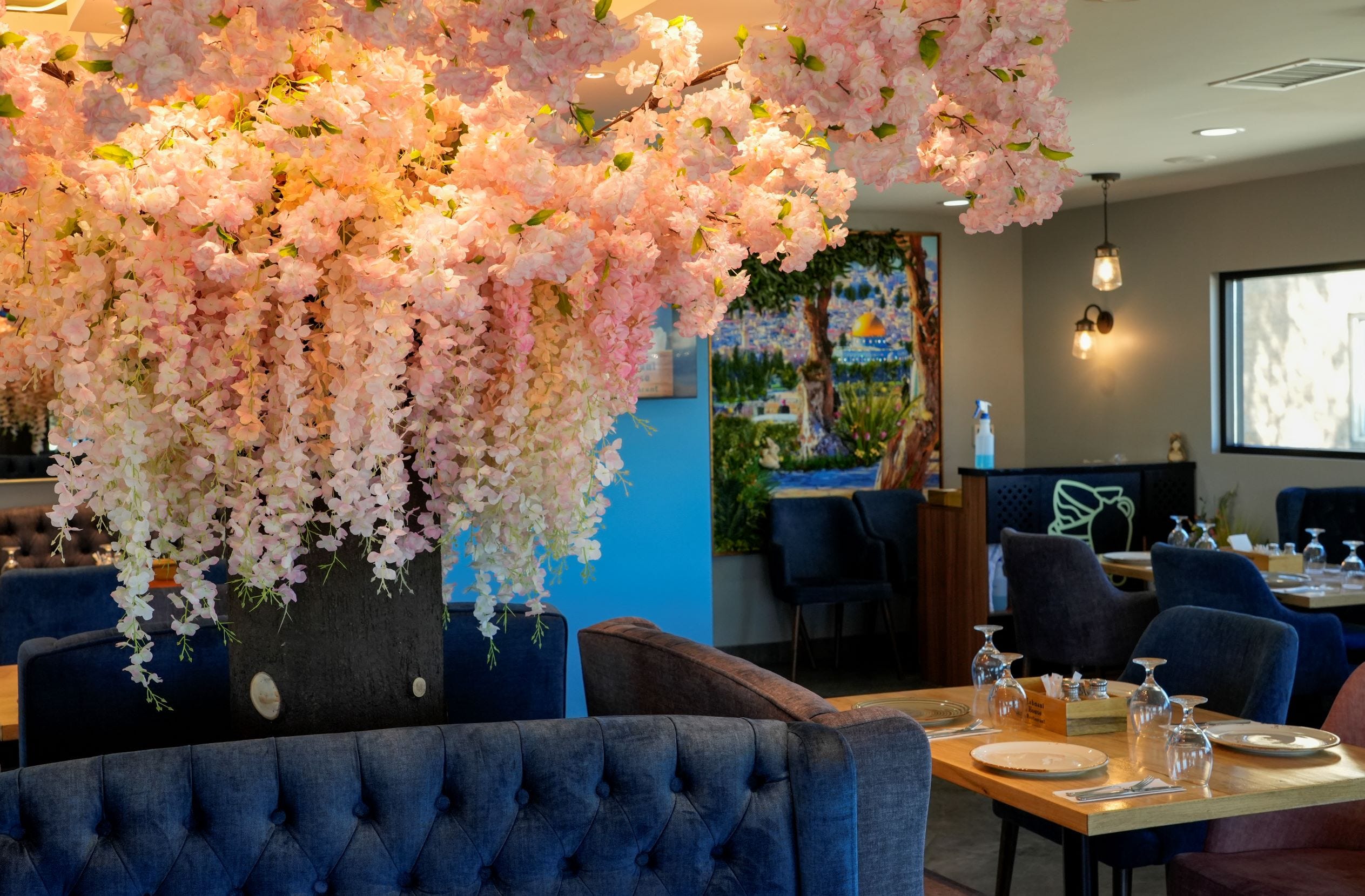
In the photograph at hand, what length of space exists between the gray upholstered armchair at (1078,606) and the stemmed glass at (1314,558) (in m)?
0.77

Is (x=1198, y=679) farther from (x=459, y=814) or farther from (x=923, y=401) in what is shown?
(x=923, y=401)

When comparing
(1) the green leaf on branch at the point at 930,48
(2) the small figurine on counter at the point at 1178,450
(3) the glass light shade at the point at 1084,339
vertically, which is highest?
(3) the glass light shade at the point at 1084,339

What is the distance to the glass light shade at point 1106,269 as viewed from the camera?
25.0 feet

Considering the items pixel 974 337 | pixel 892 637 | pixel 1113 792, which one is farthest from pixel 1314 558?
pixel 1113 792

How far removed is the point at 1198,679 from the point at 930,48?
252 centimetres

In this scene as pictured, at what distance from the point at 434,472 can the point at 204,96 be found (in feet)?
1.63

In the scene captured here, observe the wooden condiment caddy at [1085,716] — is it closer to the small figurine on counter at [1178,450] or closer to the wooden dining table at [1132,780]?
the wooden dining table at [1132,780]

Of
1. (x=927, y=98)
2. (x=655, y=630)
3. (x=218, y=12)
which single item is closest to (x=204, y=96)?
(x=218, y=12)

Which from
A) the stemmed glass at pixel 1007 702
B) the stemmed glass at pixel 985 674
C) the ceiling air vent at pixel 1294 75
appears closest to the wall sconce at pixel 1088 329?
the ceiling air vent at pixel 1294 75

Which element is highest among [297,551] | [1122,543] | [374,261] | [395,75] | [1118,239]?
[1118,239]

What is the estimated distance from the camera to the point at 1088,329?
8.43m

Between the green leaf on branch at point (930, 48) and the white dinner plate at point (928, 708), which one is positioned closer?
the green leaf on branch at point (930, 48)

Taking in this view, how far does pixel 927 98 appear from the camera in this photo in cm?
131

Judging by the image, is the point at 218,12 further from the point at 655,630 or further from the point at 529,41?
the point at 655,630
